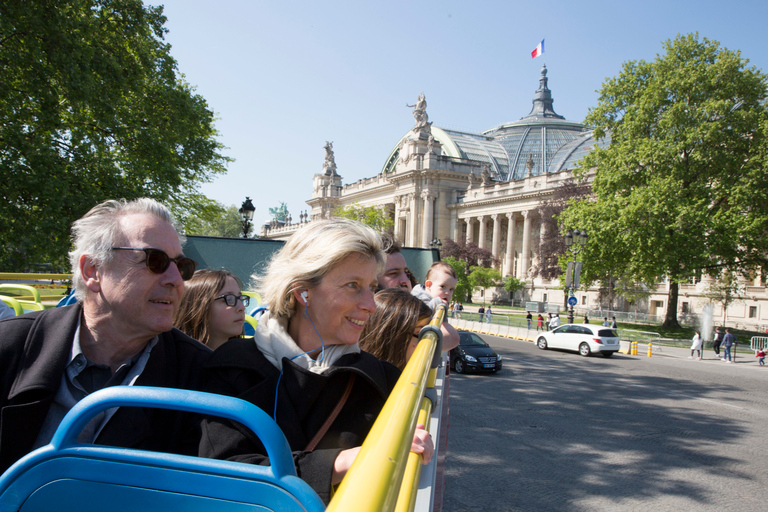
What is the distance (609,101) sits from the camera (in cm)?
2997

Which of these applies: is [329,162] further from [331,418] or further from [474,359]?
[331,418]

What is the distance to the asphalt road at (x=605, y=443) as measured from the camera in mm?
6109

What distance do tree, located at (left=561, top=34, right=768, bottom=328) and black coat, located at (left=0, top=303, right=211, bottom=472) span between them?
27715 mm

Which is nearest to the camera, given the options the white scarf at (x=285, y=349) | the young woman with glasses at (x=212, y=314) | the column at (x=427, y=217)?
the white scarf at (x=285, y=349)

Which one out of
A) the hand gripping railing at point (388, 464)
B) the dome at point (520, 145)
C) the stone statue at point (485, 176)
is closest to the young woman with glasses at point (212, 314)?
the hand gripping railing at point (388, 464)

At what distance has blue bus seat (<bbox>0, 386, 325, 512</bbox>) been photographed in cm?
113

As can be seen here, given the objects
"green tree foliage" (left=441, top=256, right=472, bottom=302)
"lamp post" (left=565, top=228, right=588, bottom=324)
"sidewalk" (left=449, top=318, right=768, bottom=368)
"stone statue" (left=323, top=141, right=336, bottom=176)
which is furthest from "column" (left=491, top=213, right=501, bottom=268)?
"stone statue" (left=323, top=141, right=336, bottom=176)

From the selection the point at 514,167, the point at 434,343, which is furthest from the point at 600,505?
the point at 514,167

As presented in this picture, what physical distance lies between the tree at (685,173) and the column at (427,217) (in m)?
37.4

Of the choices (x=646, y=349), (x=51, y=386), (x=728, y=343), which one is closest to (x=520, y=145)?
(x=646, y=349)

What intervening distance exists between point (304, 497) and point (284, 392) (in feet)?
2.08

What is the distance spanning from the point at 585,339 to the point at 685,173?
11934 mm

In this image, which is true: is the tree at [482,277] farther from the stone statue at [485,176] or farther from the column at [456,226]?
the stone statue at [485,176]

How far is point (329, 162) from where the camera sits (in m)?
97.2
